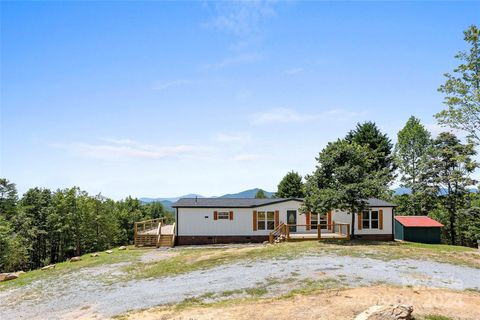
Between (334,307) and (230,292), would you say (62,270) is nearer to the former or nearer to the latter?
(230,292)

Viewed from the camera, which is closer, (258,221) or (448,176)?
(258,221)

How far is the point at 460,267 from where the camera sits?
1578 cm

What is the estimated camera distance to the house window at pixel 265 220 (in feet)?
90.4

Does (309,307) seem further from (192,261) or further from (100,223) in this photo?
(100,223)

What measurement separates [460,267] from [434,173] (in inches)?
916

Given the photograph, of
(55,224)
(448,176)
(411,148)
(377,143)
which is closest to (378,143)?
(377,143)

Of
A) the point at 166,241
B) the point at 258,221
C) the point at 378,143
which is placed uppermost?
the point at 378,143

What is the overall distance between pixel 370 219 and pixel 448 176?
1408cm

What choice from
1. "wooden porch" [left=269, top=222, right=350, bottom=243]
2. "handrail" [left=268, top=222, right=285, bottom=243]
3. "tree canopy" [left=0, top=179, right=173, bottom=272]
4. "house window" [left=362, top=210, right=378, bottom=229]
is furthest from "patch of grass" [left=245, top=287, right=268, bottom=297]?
"tree canopy" [left=0, top=179, right=173, bottom=272]

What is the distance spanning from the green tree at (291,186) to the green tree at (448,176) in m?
19.2

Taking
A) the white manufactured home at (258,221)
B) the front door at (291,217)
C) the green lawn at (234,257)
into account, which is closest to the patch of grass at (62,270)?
the green lawn at (234,257)

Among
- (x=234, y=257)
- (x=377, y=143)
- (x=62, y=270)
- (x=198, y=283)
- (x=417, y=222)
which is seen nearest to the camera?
(x=198, y=283)

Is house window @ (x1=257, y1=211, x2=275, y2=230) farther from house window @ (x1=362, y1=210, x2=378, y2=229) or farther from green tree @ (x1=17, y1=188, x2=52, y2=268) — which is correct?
green tree @ (x1=17, y1=188, x2=52, y2=268)

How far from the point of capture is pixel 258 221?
1085 inches
